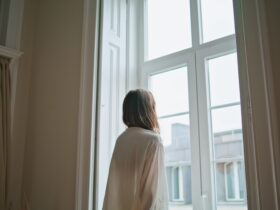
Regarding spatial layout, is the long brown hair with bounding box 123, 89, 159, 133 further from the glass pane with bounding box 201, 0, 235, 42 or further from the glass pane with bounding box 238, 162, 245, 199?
the glass pane with bounding box 201, 0, 235, 42

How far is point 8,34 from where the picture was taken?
2.88m

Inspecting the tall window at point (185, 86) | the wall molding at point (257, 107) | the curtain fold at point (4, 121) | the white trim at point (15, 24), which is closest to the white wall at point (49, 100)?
the white trim at point (15, 24)

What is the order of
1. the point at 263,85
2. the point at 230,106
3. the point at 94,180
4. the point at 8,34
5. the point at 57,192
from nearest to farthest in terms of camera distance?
the point at 263,85 < the point at 230,106 < the point at 94,180 < the point at 57,192 < the point at 8,34

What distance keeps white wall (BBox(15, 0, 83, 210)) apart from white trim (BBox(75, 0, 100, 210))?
10 cm

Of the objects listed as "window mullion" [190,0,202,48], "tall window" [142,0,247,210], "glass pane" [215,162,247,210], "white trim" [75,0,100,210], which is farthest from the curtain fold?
"glass pane" [215,162,247,210]

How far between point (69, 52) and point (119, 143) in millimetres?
1054

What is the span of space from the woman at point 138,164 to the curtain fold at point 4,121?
3.46ft

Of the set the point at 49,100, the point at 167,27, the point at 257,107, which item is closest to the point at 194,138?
the point at 257,107

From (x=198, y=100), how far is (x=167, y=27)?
0.67 meters

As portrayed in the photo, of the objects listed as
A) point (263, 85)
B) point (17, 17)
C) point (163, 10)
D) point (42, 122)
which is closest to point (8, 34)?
point (17, 17)

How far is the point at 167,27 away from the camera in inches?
103

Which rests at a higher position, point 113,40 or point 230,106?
point 113,40

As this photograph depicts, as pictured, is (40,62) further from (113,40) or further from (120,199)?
(120,199)

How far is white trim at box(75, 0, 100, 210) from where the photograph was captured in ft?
7.43
